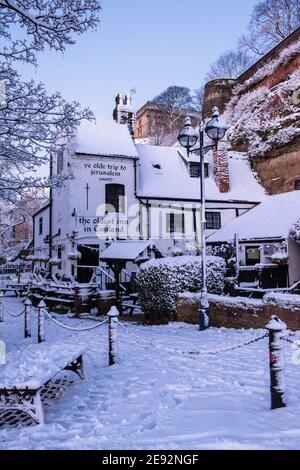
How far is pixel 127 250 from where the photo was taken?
1453cm

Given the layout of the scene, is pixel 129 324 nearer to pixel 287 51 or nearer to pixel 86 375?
pixel 86 375

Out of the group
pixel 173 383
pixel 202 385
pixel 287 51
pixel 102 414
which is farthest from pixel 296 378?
pixel 287 51

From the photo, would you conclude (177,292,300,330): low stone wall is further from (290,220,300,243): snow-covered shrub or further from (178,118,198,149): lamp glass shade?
(290,220,300,243): snow-covered shrub

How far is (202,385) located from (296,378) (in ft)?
4.60

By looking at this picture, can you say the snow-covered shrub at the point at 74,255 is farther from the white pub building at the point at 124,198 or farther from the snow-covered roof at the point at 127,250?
the snow-covered roof at the point at 127,250

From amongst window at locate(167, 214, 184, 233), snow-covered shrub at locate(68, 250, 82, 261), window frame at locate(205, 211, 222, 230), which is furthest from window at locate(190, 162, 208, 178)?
snow-covered shrub at locate(68, 250, 82, 261)

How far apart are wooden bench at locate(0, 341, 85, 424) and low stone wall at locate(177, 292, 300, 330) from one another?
193 inches

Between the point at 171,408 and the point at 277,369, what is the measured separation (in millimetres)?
1391

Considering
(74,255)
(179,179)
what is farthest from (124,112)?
(74,255)

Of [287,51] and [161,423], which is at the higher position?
[287,51]

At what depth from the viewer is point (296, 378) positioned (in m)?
5.53

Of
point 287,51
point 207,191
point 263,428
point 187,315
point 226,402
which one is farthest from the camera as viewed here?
point 287,51

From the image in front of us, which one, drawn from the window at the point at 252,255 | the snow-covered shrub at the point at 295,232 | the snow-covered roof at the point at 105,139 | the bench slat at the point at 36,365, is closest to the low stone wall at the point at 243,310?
the bench slat at the point at 36,365

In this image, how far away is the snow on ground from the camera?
374 cm
